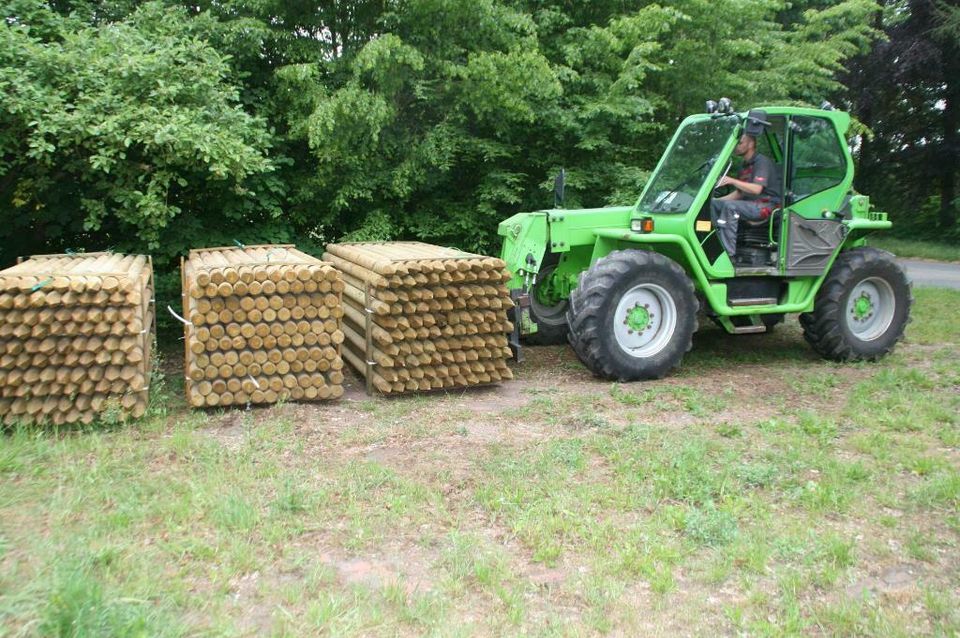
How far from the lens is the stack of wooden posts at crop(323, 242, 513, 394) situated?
762cm

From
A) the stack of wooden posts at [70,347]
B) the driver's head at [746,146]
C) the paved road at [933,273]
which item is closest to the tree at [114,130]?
the stack of wooden posts at [70,347]

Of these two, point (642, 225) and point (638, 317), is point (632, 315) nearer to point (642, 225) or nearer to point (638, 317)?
point (638, 317)

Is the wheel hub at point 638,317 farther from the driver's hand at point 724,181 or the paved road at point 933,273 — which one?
the paved road at point 933,273

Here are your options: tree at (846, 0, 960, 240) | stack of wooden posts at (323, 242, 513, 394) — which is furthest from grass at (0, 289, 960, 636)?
tree at (846, 0, 960, 240)

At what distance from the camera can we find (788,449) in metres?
6.16

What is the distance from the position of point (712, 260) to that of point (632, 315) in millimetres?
1169

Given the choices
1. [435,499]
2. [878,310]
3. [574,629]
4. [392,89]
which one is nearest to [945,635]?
[574,629]

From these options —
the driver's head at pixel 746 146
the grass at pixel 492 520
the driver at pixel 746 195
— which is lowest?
the grass at pixel 492 520

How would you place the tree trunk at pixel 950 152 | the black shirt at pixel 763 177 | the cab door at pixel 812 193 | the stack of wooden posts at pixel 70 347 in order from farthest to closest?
the tree trunk at pixel 950 152, the cab door at pixel 812 193, the black shirt at pixel 763 177, the stack of wooden posts at pixel 70 347

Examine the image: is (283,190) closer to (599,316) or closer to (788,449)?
(599,316)

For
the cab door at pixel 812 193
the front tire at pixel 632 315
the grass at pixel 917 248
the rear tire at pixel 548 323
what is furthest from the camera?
the grass at pixel 917 248

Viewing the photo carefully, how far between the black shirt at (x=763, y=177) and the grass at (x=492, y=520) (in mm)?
2386

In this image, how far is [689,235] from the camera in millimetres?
8477

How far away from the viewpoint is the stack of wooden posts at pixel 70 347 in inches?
251
